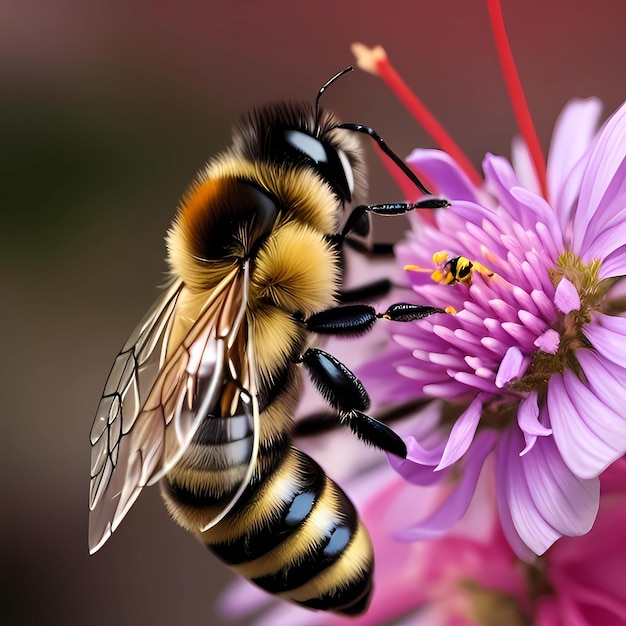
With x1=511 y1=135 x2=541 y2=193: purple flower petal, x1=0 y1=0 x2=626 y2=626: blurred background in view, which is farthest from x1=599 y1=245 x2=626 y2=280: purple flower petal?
x1=0 y1=0 x2=626 y2=626: blurred background

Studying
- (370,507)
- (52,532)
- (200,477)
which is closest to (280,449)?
(200,477)

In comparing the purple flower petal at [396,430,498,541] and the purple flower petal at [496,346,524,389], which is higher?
the purple flower petal at [496,346,524,389]

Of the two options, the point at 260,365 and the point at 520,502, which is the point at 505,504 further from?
the point at 260,365

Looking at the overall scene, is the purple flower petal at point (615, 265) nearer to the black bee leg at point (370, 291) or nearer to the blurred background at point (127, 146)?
the black bee leg at point (370, 291)

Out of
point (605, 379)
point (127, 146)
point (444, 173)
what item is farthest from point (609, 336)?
point (127, 146)

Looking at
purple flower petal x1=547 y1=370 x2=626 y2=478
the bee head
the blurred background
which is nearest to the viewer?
purple flower petal x1=547 y1=370 x2=626 y2=478

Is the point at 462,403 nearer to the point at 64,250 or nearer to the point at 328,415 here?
the point at 328,415

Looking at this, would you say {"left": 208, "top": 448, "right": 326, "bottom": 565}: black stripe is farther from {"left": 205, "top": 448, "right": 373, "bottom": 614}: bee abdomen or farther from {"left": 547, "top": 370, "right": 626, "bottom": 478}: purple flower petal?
{"left": 547, "top": 370, "right": 626, "bottom": 478}: purple flower petal
